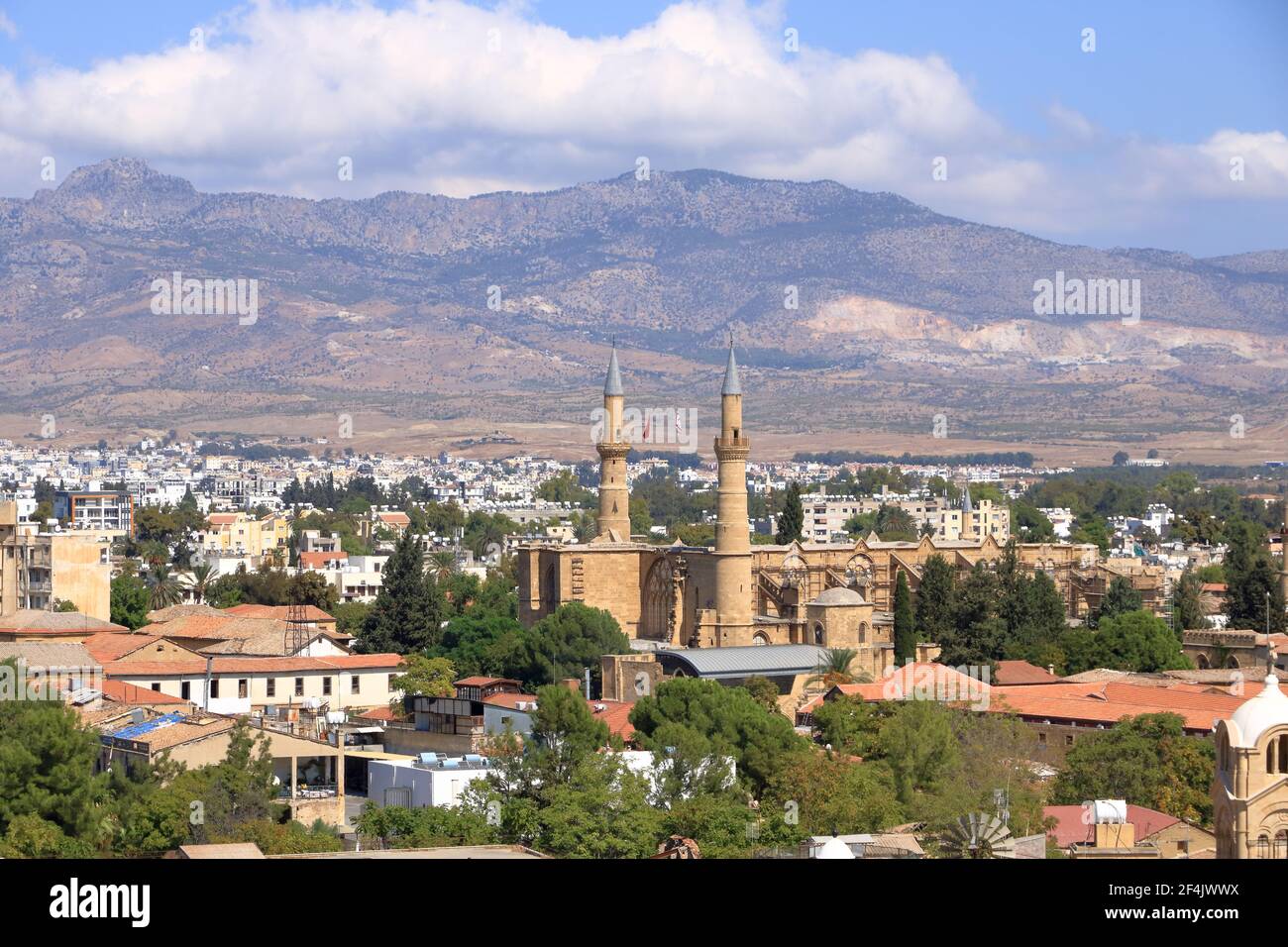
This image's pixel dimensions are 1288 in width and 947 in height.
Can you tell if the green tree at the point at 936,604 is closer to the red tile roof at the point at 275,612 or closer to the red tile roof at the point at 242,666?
the red tile roof at the point at 242,666

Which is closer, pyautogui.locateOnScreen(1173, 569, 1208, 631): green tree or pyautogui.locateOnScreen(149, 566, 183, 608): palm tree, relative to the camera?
pyautogui.locateOnScreen(1173, 569, 1208, 631): green tree

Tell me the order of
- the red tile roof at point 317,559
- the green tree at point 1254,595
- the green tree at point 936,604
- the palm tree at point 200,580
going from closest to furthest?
the green tree at point 936,604, the green tree at point 1254,595, the palm tree at point 200,580, the red tile roof at point 317,559

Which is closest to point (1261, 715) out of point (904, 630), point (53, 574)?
point (904, 630)

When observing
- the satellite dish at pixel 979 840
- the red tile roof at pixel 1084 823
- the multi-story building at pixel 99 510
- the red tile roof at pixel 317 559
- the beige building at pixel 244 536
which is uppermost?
the multi-story building at pixel 99 510

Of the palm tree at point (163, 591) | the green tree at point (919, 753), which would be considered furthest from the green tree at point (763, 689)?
the palm tree at point (163, 591)

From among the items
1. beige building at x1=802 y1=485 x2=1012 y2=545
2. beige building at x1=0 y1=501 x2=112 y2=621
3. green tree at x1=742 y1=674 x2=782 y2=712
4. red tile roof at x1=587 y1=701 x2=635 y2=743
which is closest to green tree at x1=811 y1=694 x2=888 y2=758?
green tree at x1=742 y1=674 x2=782 y2=712

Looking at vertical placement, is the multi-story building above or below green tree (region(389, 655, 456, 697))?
above

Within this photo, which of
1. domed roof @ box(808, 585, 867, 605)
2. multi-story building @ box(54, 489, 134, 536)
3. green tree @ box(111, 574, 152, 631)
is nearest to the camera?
domed roof @ box(808, 585, 867, 605)

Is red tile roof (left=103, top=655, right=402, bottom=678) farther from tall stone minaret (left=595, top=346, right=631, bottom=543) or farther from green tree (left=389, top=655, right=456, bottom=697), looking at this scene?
tall stone minaret (left=595, top=346, right=631, bottom=543)
